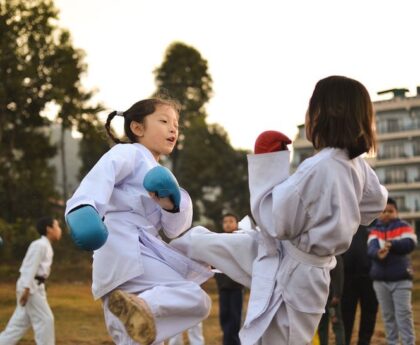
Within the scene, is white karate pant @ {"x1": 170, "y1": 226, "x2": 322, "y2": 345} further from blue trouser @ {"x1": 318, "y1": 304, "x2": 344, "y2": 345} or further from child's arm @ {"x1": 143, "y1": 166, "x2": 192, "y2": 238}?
blue trouser @ {"x1": 318, "y1": 304, "x2": 344, "y2": 345}

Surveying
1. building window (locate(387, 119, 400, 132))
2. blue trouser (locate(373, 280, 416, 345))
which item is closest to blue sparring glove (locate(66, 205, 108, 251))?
blue trouser (locate(373, 280, 416, 345))

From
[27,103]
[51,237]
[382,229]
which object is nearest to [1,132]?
[27,103]

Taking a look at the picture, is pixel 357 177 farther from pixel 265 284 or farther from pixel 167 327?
pixel 167 327

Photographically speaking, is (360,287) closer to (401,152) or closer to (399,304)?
(399,304)

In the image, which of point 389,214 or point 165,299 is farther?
point 389,214

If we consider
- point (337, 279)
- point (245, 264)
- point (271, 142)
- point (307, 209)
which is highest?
point (271, 142)

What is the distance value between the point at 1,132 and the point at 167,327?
29.3 m

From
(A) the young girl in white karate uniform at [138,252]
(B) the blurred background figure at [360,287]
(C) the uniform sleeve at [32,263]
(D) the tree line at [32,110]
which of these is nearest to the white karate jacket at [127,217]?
(A) the young girl in white karate uniform at [138,252]

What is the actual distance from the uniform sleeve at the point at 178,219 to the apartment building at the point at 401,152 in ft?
149

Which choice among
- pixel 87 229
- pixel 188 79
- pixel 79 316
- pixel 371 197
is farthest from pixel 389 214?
pixel 188 79

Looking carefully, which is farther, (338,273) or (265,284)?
(338,273)

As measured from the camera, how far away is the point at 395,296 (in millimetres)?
9188

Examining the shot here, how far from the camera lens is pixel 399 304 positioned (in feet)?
30.0

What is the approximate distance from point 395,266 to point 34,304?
4380 mm
